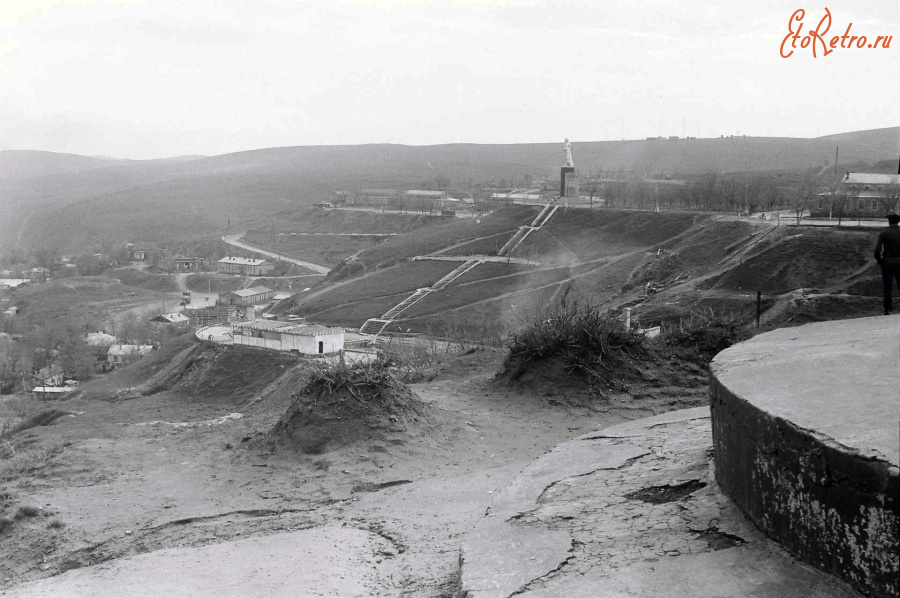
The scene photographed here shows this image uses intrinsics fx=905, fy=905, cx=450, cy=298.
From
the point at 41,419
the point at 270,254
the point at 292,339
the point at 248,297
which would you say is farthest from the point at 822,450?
the point at 270,254

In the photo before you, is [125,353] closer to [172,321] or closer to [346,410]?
[172,321]

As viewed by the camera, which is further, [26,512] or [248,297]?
[248,297]

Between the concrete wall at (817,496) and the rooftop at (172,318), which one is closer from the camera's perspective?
the concrete wall at (817,496)

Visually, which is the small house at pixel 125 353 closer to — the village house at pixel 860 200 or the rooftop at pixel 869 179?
the village house at pixel 860 200

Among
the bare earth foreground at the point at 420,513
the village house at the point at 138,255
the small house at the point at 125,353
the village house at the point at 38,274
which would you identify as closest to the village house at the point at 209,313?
the small house at the point at 125,353

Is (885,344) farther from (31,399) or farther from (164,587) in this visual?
(31,399)
